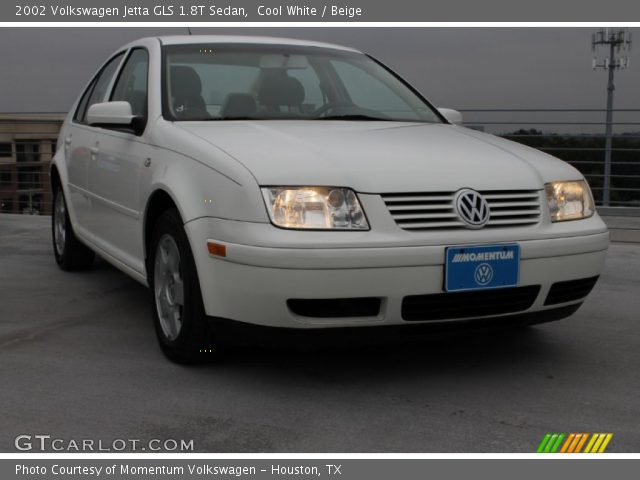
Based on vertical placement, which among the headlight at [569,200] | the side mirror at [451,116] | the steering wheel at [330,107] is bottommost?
the headlight at [569,200]

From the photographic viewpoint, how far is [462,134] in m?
4.36

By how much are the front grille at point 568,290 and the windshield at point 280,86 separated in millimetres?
1391

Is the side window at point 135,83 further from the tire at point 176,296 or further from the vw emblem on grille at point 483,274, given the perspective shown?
the vw emblem on grille at point 483,274

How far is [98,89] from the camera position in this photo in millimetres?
5922

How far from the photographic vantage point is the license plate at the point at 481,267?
11.1 ft

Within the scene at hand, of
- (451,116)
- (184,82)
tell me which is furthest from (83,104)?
→ (451,116)

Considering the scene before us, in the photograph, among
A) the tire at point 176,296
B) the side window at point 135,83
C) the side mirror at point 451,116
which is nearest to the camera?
the tire at point 176,296

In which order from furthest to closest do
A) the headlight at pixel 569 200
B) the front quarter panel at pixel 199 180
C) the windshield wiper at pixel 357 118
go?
the windshield wiper at pixel 357 118 → the headlight at pixel 569 200 → the front quarter panel at pixel 199 180

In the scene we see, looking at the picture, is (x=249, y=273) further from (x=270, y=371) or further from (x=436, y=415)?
(x=436, y=415)

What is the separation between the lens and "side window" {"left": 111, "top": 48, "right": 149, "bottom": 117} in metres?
4.72

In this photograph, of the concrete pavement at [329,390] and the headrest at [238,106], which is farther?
the headrest at [238,106]

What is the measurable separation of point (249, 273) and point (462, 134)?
1.53 metres

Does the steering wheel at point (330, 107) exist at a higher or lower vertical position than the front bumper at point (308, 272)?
higher

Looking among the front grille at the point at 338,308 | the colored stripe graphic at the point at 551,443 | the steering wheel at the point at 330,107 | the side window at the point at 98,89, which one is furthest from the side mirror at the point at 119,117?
the colored stripe graphic at the point at 551,443
